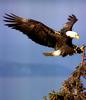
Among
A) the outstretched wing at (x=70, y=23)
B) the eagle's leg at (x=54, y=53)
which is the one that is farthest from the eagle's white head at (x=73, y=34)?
the outstretched wing at (x=70, y=23)

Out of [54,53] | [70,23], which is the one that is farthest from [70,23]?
[54,53]

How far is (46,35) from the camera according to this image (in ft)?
24.4

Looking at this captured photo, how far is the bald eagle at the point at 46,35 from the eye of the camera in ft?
23.5

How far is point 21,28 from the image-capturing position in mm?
7164

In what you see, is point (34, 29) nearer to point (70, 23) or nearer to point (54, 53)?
point (54, 53)

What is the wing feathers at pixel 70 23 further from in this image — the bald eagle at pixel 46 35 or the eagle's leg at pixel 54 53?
the eagle's leg at pixel 54 53

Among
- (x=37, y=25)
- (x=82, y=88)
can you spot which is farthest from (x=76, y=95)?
(x=37, y=25)

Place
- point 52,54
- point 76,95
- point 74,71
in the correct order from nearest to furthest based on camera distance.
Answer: point 76,95
point 74,71
point 52,54

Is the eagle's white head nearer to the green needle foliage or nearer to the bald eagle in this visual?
the bald eagle

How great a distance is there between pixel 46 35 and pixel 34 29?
0.26 m

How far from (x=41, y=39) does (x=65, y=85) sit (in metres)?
1.67

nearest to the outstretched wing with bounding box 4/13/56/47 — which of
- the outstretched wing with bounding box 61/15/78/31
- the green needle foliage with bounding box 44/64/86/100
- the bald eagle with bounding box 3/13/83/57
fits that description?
the bald eagle with bounding box 3/13/83/57

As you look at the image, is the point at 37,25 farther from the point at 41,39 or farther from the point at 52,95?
the point at 52,95

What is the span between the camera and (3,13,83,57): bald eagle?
23.5ft
